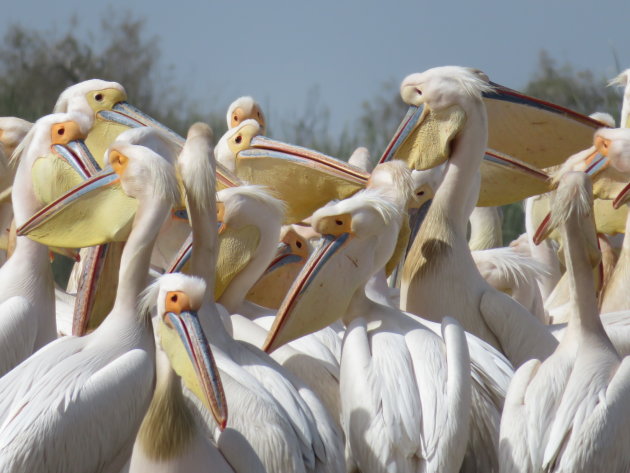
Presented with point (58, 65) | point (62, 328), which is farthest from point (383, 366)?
point (58, 65)

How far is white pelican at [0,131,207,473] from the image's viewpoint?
3.83m

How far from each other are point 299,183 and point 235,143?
19.6 inches

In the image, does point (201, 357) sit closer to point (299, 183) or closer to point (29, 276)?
point (29, 276)

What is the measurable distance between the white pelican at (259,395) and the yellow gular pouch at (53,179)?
66 cm

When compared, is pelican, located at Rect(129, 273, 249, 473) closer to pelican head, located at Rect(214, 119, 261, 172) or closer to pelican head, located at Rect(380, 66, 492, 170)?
pelican head, located at Rect(380, 66, 492, 170)

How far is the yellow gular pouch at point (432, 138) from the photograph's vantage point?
5684mm

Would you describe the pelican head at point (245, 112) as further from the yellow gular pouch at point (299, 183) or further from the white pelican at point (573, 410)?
the white pelican at point (573, 410)

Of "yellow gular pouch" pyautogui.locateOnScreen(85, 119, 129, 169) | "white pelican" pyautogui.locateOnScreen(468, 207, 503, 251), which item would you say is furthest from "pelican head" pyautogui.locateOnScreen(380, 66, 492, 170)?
"white pelican" pyautogui.locateOnScreen(468, 207, 503, 251)

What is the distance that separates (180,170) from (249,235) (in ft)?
1.56

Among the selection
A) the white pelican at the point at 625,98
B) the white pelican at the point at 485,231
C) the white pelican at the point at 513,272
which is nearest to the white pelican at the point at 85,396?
the white pelican at the point at 513,272

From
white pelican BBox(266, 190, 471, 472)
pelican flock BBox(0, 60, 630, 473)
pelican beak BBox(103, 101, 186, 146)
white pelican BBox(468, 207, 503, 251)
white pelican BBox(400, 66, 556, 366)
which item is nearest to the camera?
pelican flock BBox(0, 60, 630, 473)

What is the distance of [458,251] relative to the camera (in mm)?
5473

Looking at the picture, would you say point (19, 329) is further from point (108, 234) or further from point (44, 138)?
point (44, 138)

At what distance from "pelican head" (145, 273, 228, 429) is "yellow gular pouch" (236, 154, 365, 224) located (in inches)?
64.2
